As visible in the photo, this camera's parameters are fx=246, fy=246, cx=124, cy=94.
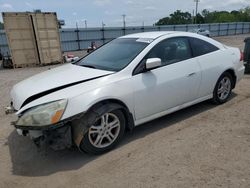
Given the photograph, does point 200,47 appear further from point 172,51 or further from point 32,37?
point 32,37

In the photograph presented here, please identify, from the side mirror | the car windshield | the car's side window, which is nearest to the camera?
the side mirror

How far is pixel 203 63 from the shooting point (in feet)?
14.2

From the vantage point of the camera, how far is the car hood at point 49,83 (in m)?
3.16

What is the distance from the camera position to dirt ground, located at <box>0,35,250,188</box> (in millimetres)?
2746

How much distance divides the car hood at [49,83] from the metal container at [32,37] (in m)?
10.2

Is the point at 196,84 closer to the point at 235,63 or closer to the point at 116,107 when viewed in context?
the point at 235,63

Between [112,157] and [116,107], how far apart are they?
661mm

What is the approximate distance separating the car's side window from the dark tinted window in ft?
0.44

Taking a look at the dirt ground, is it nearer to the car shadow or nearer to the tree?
the car shadow

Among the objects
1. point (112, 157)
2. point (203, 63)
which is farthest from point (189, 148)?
point (203, 63)

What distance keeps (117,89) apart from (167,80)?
0.91m

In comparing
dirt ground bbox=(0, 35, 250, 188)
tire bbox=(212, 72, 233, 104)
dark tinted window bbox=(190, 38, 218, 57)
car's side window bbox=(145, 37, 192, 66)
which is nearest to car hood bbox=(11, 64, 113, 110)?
dirt ground bbox=(0, 35, 250, 188)

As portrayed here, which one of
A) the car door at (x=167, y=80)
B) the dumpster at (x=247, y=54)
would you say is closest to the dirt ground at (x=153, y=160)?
the car door at (x=167, y=80)

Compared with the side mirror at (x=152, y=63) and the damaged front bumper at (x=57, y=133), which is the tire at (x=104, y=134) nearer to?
the damaged front bumper at (x=57, y=133)
